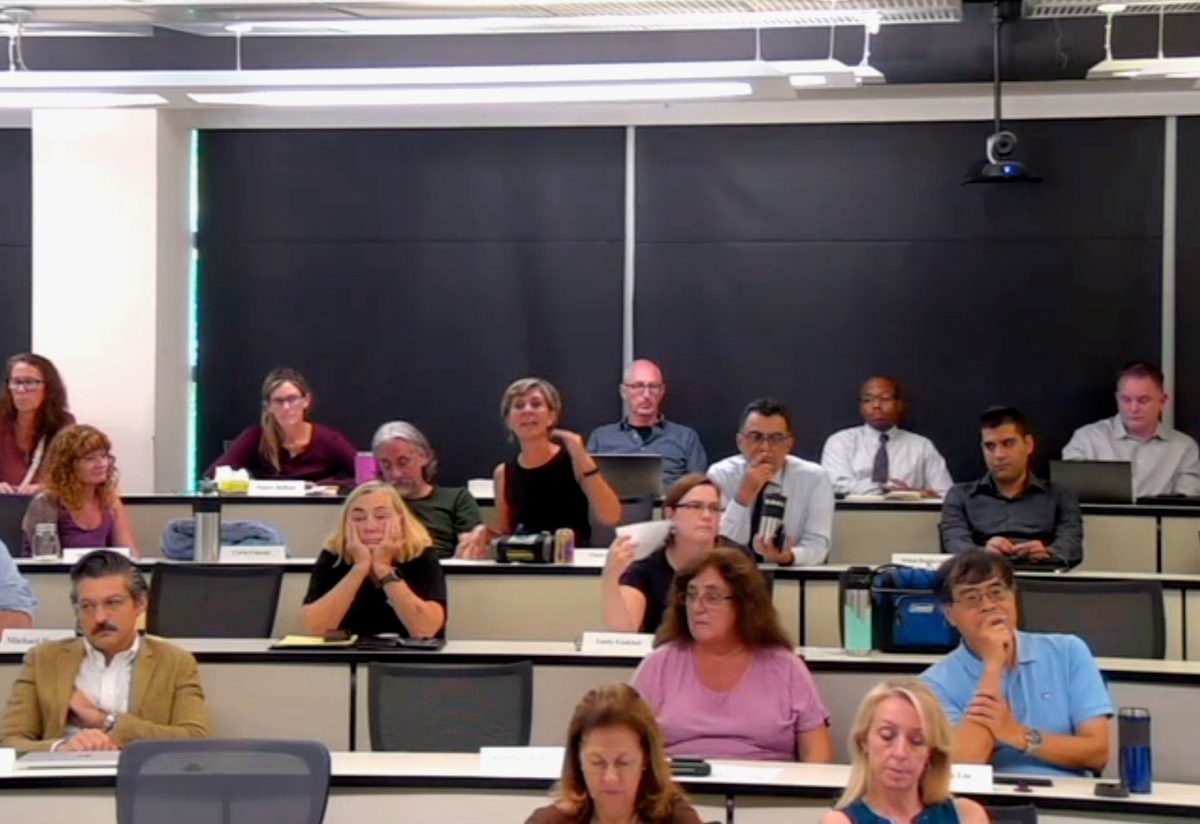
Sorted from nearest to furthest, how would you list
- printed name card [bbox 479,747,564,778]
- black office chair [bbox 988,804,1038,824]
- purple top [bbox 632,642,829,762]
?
black office chair [bbox 988,804,1038,824]
printed name card [bbox 479,747,564,778]
purple top [bbox 632,642,829,762]

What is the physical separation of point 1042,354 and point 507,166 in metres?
3.00

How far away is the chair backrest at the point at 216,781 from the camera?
3.73m

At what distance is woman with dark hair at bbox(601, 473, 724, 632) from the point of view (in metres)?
5.29

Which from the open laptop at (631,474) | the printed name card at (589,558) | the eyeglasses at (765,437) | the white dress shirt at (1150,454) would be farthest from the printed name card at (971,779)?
the white dress shirt at (1150,454)

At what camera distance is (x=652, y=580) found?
17.6ft

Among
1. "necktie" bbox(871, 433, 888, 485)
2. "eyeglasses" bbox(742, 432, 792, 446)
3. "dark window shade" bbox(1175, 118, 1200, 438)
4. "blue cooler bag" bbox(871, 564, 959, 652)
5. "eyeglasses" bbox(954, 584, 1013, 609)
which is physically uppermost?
"dark window shade" bbox(1175, 118, 1200, 438)

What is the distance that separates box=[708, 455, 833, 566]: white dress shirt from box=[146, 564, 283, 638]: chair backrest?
1677mm

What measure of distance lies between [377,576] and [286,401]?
3071mm

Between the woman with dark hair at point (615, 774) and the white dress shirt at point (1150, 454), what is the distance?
5.63 metres

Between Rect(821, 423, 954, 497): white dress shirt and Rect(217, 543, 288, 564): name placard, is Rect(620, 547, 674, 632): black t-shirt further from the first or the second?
Rect(821, 423, 954, 497): white dress shirt

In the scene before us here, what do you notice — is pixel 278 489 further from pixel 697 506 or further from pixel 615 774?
pixel 615 774

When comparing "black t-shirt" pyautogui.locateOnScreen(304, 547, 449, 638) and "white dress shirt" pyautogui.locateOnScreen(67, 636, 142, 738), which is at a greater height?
"black t-shirt" pyautogui.locateOnScreen(304, 547, 449, 638)

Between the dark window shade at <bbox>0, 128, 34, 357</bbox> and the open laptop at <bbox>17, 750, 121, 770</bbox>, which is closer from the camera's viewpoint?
the open laptop at <bbox>17, 750, 121, 770</bbox>

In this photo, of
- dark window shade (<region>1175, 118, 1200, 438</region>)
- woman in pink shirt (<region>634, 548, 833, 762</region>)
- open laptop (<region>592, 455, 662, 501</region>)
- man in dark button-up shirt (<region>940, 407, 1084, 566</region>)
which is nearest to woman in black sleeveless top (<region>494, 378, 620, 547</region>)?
open laptop (<region>592, 455, 662, 501</region>)
